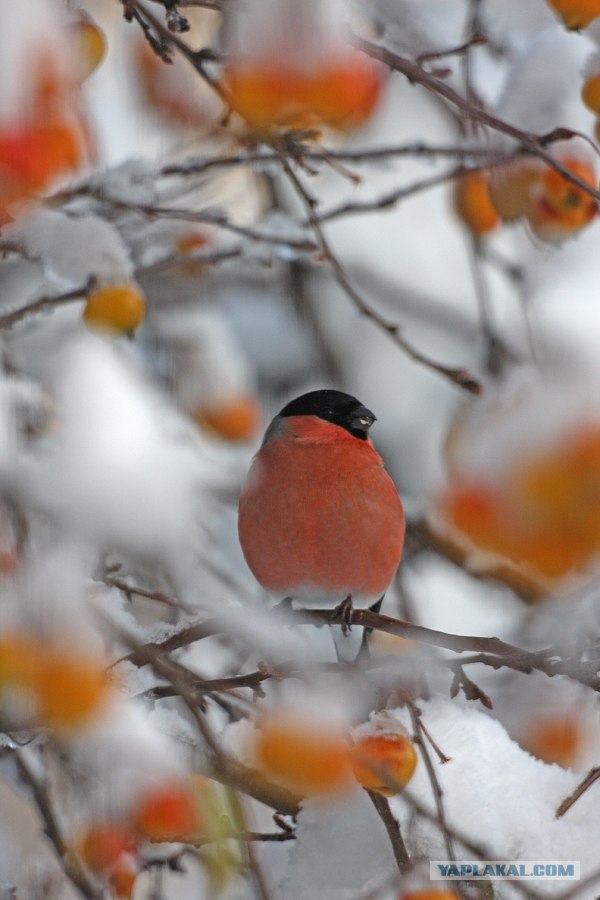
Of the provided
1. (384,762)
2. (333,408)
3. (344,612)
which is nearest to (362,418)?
(333,408)

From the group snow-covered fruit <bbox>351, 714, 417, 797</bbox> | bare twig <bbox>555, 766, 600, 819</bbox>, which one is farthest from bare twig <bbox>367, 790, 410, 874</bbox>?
bare twig <bbox>555, 766, 600, 819</bbox>

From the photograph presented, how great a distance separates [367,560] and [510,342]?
0.62m

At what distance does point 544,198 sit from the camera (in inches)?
38.8

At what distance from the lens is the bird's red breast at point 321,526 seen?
104 cm

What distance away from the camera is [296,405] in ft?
3.95

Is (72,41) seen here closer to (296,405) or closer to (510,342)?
(296,405)

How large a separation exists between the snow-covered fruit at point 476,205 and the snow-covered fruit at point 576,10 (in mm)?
386


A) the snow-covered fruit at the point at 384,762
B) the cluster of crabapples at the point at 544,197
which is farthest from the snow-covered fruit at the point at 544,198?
the snow-covered fruit at the point at 384,762

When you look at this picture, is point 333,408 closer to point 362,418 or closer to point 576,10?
point 362,418

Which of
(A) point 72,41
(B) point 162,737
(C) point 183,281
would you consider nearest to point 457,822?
(B) point 162,737

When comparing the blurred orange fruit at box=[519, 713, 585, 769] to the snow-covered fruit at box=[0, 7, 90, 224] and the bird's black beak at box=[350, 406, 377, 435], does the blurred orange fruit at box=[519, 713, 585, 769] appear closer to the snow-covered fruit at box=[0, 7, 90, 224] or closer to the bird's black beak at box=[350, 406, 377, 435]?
the bird's black beak at box=[350, 406, 377, 435]

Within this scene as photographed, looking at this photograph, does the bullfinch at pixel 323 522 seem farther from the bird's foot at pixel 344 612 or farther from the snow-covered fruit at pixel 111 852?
the snow-covered fruit at pixel 111 852

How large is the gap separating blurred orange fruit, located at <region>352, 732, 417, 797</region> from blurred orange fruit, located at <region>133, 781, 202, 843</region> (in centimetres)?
13

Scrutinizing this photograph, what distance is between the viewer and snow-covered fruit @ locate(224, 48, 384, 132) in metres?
0.77
